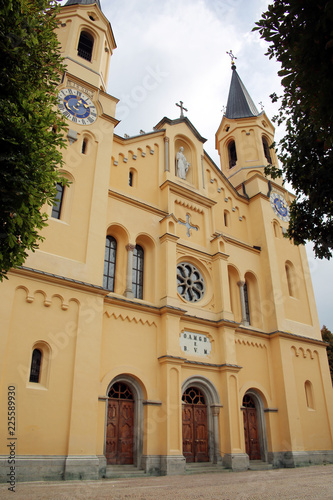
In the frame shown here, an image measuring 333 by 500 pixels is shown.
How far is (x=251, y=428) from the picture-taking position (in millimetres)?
16328

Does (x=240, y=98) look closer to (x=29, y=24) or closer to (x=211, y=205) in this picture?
(x=211, y=205)

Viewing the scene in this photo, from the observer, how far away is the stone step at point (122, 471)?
11695 mm

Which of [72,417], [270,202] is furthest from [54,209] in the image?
[270,202]

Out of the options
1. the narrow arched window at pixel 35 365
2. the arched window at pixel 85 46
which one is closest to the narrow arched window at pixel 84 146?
the arched window at pixel 85 46

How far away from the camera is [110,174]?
1669 centimetres

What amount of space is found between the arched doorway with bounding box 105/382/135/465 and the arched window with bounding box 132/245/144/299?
365cm

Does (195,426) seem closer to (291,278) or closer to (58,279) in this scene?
(58,279)

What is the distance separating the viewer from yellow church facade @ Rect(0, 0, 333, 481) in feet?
36.7

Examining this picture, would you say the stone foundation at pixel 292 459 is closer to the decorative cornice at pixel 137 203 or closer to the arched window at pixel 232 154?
the decorative cornice at pixel 137 203

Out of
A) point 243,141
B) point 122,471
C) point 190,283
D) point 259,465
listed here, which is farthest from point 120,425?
point 243,141

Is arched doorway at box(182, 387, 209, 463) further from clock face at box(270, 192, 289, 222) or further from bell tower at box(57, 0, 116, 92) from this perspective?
bell tower at box(57, 0, 116, 92)

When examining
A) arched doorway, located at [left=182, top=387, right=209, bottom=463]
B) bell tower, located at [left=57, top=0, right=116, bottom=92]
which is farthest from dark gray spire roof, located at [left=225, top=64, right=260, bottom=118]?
arched doorway, located at [left=182, top=387, right=209, bottom=463]

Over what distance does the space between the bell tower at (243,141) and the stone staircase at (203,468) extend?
15.0 m

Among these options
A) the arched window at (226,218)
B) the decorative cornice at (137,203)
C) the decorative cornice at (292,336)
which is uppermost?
the arched window at (226,218)
